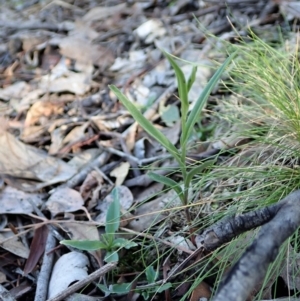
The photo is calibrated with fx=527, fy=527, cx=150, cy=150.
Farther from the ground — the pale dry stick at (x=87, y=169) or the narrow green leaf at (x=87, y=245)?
the narrow green leaf at (x=87, y=245)

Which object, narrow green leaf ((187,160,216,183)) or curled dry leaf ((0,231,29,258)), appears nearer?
narrow green leaf ((187,160,216,183))

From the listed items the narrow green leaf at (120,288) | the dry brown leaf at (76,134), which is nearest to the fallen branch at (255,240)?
the narrow green leaf at (120,288)

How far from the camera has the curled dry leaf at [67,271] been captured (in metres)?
1.49

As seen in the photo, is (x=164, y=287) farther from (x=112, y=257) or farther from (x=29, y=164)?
(x=29, y=164)

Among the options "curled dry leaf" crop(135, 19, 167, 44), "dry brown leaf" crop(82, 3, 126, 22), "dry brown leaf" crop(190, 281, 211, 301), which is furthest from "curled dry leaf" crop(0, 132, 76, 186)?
"dry brown leaf" crop(82, 3, 126, 22)

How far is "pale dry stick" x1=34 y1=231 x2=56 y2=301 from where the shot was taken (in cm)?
149

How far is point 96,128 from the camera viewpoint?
2.28 metres

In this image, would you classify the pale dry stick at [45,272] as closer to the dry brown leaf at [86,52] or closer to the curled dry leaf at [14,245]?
the curled dry leaf at [14,245]

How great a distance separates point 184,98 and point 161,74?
1190 mm

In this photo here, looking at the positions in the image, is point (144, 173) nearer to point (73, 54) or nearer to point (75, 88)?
point (75, 88)

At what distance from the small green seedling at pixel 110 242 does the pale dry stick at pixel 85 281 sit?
0.14 feet

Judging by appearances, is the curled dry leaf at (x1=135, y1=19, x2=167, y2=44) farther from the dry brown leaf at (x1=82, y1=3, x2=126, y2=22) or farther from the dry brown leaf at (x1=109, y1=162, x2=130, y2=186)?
the dry brown leaf at (x1=109, y1=162, x2=130, y2=186)

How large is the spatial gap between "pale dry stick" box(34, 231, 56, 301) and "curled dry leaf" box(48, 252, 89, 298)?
1 cm

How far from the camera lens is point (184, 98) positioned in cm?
141
